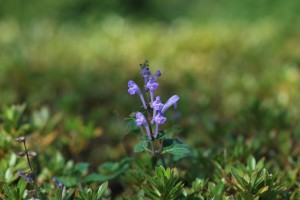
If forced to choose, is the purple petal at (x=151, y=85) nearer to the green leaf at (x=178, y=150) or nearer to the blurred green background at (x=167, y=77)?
the green leaf at (x=178, y=150)

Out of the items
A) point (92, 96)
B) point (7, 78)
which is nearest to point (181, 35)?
point (92, 96)

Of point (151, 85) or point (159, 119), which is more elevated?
point (151, 85)

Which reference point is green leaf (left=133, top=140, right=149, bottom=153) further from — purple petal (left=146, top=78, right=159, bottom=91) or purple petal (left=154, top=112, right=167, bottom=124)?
purple petal (left=146, top=78, right=159, bottom=91)

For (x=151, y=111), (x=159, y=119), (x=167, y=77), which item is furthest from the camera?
(x=167, y=77)

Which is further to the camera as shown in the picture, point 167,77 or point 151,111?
point 167,77

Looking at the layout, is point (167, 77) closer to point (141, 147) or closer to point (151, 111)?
point (151, 111)

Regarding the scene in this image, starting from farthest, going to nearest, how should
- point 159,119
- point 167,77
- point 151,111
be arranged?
point 167,77, point 151,111, point 159,119

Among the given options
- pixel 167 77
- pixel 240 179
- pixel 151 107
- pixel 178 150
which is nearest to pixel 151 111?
pixel 151 107
